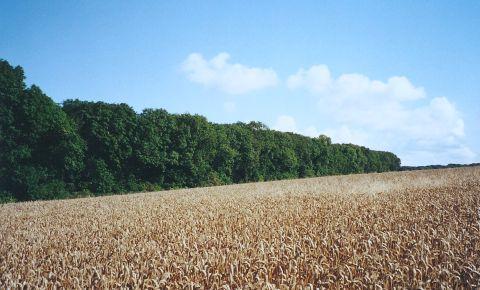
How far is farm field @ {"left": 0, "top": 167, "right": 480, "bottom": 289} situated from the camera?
5.20 metres

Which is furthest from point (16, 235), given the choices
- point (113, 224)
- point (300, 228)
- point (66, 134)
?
point (66, 134)

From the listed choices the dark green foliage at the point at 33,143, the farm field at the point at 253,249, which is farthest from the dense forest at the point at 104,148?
the farm field at the point at 253,249

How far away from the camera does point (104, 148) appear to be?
3247 cm

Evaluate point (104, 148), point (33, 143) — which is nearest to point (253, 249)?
point (33, 143)

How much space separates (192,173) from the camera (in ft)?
131

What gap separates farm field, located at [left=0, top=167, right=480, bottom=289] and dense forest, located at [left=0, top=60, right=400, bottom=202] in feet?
48.3

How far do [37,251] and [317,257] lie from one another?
22.9 feet

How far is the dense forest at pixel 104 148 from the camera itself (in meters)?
27.6

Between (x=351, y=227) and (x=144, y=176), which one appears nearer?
(x=351, y=227)

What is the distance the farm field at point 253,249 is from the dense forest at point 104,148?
14736 mm

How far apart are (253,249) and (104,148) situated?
95.8ft

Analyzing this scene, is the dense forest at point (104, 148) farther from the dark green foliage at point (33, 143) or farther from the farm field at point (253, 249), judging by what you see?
the farm field at point (253, 249)

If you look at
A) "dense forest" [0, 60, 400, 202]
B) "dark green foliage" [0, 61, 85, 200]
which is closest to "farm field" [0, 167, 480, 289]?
"dark green foliage" [0, 61, 85, 200]

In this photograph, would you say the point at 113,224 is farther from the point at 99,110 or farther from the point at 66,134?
the point at 99,110
